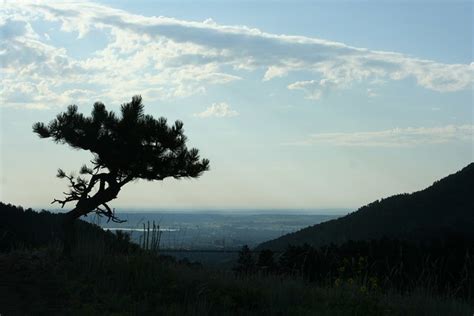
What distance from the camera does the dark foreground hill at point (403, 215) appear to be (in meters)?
30.0

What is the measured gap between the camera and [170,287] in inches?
411

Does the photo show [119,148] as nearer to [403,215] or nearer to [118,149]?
[118,149]

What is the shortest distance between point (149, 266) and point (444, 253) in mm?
6999

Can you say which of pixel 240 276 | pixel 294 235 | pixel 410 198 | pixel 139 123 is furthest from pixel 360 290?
pixel 410 198

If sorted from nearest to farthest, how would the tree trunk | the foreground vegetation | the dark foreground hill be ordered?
the foreground vegetation, the tree trunk, the dark foreground hill

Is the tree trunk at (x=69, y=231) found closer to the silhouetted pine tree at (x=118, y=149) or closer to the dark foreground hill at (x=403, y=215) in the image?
the silhouetted pine tree at (x=118, y=149)

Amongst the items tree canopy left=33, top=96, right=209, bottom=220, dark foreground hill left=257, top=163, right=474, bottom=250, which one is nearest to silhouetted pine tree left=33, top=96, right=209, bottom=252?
tree canopy left=33, top=96, right=209, bottom=220

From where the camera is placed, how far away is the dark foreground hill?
98.3 ft

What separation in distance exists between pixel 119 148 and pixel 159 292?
10.6 feet

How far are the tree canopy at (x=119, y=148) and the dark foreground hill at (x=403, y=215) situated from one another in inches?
654

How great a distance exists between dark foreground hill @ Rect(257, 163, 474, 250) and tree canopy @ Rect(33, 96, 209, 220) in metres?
16.6

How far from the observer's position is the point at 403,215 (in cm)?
3300

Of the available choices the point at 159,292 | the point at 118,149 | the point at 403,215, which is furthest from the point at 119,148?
the point at 403,215

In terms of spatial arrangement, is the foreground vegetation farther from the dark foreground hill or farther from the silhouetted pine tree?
the dark foreground hill
